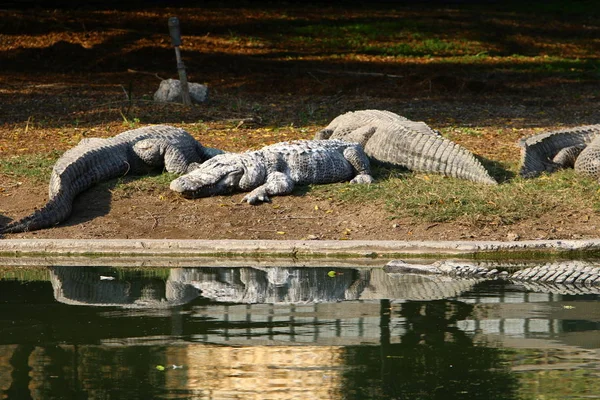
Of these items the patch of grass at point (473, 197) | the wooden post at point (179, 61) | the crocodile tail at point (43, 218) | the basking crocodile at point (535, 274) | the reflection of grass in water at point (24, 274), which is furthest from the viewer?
the wooden post at point (179, 61)

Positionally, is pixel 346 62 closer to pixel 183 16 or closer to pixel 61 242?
pixel 183 16

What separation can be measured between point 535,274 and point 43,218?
4281 millimetres

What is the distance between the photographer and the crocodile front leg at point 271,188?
32.1 ft

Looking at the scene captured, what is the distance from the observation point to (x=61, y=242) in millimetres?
8414

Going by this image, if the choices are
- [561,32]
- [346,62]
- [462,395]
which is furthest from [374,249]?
Result: [561,32]

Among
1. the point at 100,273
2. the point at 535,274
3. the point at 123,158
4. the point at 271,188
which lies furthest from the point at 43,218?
the point at 535,274

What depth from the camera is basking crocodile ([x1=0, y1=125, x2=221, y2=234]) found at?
978 centimetres

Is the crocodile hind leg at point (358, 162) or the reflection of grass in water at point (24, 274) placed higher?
the crocodile hind leg at point (358, 162)

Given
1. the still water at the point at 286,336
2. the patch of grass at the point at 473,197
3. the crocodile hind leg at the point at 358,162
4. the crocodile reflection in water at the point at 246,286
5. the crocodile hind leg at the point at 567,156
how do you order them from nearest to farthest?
the still water at the point at 286,336 → the crocodile reflection in water at the point at 246,286 → the patch of grass at the point at 473,197 → the crocodile hind leg at the point at 358,162 → the crocodile hind leg at the point at 567,156

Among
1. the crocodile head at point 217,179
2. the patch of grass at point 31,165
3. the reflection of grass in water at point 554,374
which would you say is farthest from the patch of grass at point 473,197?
the reflection of grass in water at point 554,374

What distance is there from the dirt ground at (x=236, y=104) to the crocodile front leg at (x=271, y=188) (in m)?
0.09

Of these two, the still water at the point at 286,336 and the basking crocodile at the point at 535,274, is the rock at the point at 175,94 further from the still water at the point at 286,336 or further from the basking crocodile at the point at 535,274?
the basking crocodile at the point at 535,274

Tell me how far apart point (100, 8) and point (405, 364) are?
2078 cm

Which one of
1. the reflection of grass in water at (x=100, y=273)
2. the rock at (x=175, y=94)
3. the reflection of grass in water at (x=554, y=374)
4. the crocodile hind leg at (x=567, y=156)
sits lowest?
the reflection of grass in water at (x=554, y=374)
